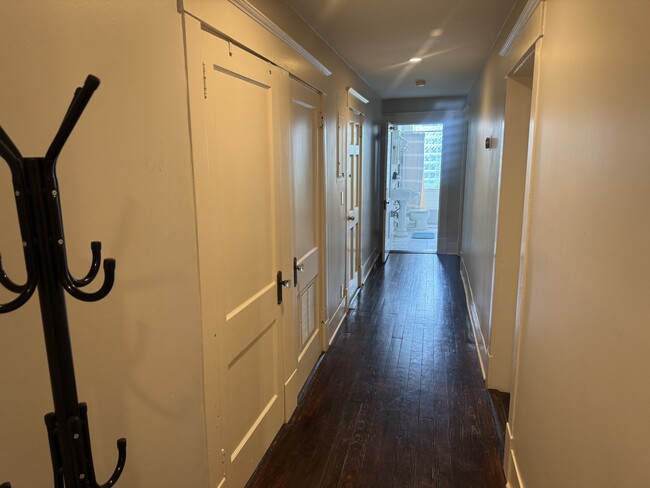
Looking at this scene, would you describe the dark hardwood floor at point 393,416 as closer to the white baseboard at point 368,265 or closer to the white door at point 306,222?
the white door at point 306,222

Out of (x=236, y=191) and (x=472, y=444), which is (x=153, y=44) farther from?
(x=472, y=444)

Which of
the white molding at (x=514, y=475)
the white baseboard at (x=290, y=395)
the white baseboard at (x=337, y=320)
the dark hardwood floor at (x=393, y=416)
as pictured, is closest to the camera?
the white molding at (x=514, y=475)

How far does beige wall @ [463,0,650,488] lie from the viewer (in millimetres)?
920

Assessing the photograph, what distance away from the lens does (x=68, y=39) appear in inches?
39.5

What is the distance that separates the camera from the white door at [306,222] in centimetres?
261

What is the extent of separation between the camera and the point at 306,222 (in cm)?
289

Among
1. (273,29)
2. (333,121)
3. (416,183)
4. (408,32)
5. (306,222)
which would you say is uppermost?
(408,32)

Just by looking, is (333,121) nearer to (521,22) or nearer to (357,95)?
(357,95)

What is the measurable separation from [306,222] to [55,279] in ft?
7.14

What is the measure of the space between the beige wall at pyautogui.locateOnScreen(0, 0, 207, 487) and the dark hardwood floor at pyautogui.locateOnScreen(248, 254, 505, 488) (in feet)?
2.57

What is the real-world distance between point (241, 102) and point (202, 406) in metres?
1.26

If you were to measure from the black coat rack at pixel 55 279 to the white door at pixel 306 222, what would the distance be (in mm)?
1787

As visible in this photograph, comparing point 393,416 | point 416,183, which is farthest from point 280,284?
point 416,183

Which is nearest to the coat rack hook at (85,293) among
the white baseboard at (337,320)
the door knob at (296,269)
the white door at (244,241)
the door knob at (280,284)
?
the white door at (244,241)
